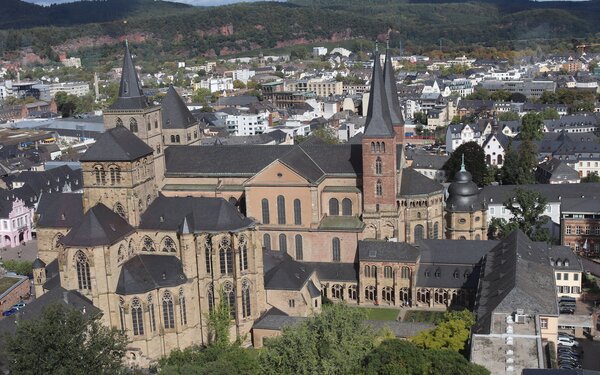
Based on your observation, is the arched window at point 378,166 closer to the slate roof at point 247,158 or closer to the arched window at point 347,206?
the slate roof at point 247,158

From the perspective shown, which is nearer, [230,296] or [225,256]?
[225,256]

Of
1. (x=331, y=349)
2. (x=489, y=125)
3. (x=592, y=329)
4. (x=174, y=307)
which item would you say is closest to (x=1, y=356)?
(x=174, y=307)

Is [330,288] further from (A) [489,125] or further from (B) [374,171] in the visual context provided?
(A) [489,125]

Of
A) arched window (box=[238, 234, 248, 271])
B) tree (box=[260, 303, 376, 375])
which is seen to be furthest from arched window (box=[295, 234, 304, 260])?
tree (box=[260, 303, 376, 375])

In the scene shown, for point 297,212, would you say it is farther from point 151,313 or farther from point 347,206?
point 151,313

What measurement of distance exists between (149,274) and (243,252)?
867 cm

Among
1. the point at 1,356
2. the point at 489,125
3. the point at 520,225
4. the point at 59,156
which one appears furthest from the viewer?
the point at 489,125

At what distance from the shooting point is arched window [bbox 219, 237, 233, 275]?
68375 millimetres

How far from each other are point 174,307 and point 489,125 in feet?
366

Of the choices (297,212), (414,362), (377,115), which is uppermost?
(377,115)

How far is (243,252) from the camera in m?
69.1

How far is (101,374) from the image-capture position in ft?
158

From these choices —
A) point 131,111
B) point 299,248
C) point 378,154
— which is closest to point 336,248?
point 299,248

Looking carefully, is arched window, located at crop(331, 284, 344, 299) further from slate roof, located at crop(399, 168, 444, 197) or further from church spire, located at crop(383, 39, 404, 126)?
church spire, located at crop(383, 39, 404, 126)
